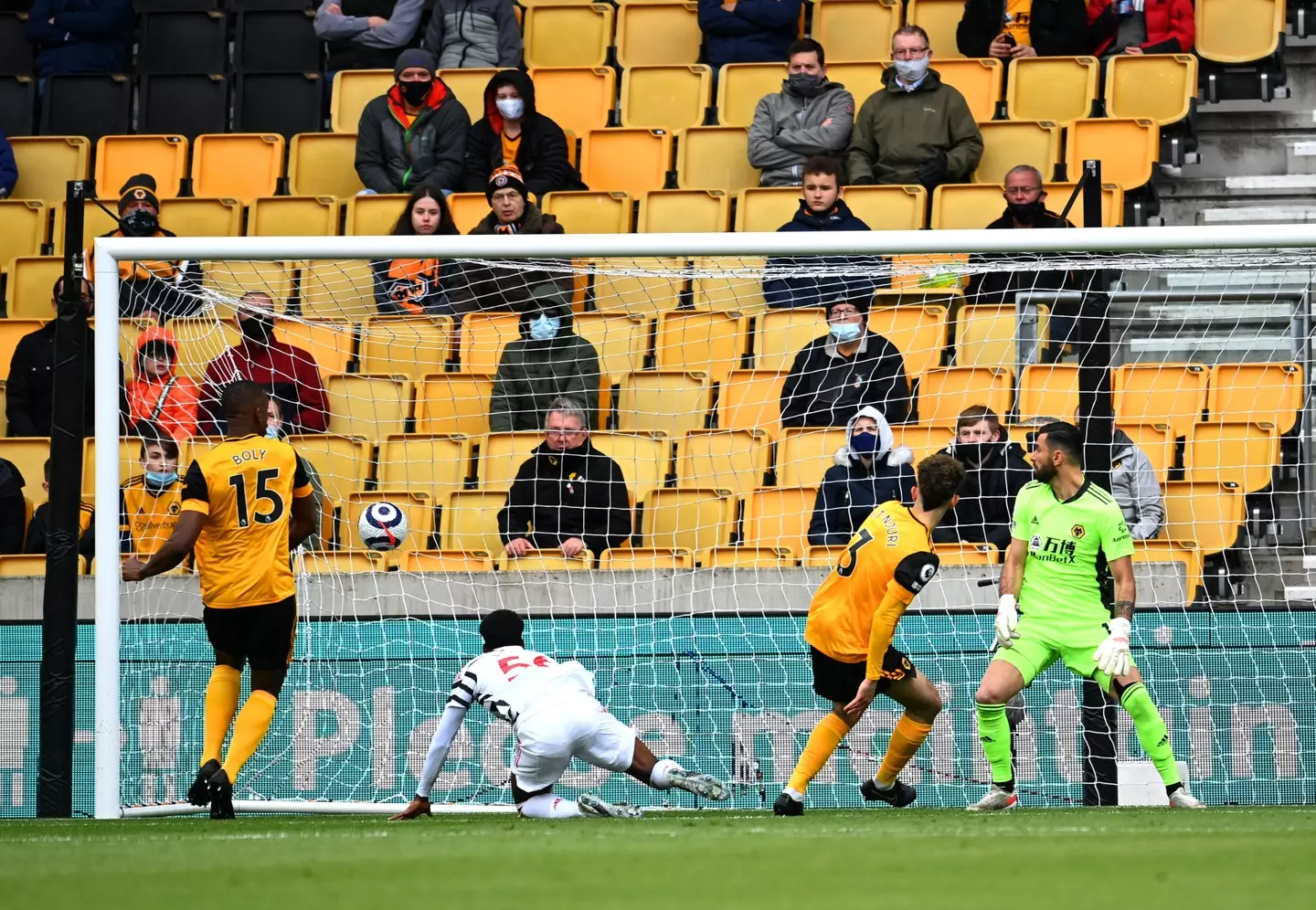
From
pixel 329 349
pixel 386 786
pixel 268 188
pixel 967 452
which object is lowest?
pixel 386 786

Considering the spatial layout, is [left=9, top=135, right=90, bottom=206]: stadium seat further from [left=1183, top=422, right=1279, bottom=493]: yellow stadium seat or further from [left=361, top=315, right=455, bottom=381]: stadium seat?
[left=1183, top=422, right=1279, bottom=493]: yellow stadium seat

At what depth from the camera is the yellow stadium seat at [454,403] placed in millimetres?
10219

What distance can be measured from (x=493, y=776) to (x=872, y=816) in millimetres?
2467

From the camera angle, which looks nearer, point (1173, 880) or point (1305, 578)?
point (1173, 880)

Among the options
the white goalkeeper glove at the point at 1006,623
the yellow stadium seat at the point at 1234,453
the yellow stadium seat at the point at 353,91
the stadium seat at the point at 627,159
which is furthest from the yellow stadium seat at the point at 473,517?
the yellow stadium seat at the point at 353,91

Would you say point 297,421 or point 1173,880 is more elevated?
point 297,421

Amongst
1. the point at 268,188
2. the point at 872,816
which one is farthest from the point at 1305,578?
the point at 268,188

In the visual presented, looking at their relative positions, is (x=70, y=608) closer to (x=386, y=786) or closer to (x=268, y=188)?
(x=386, y=786)

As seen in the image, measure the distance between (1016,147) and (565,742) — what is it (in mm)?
5922


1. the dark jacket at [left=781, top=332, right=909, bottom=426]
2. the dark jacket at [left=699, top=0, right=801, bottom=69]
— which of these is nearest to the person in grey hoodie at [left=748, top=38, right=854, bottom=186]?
the dark jacket at [left=699, top=0, right=801, bottom=69]

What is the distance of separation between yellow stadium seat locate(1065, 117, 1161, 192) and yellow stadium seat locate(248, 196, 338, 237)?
4.85 m

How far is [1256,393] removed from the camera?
9773 mm

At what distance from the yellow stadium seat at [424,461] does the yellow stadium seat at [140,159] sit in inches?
164

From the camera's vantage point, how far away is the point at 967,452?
365 inches
